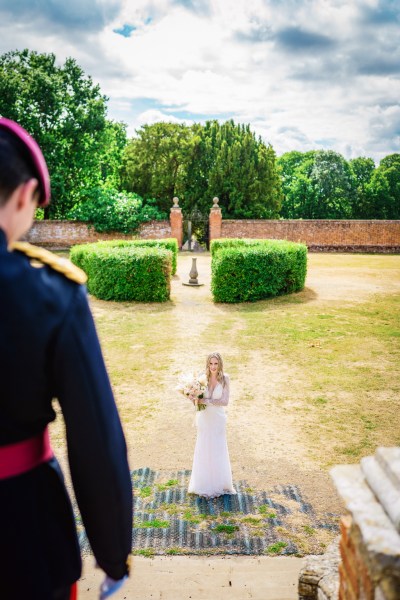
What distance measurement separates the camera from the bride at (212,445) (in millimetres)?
4723

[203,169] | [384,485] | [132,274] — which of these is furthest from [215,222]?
[384,485]

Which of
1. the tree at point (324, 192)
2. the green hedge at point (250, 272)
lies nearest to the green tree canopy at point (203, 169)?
the tree at point (324, 192)

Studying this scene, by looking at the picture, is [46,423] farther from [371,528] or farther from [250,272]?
[250,272]

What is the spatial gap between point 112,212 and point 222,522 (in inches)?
1054

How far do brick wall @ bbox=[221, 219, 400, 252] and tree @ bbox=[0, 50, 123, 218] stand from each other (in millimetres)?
12060

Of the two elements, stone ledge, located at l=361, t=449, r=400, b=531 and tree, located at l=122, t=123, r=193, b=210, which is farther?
tree, located at l=122, t=123, r=193, b=210

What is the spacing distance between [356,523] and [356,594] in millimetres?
407

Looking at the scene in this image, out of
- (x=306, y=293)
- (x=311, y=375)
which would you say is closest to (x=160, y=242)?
(x=306, y=293)

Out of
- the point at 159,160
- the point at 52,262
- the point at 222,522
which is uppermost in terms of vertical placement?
the point at 159,160

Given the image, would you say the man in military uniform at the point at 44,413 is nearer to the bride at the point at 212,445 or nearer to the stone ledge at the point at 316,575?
the stone ledge at the point at 316,575

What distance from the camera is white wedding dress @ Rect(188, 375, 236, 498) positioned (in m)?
4.72

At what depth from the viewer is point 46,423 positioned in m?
1.38

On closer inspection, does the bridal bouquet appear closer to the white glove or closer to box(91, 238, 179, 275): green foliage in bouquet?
the white glove

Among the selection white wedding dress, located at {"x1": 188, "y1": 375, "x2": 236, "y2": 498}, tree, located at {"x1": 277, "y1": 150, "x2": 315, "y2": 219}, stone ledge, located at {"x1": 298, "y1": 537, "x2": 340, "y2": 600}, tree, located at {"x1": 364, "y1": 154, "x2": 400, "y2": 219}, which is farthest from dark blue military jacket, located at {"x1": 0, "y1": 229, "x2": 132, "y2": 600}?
tree, located at {"x1": 364, "y1": 154, "x2": 400, "y2": 219}
